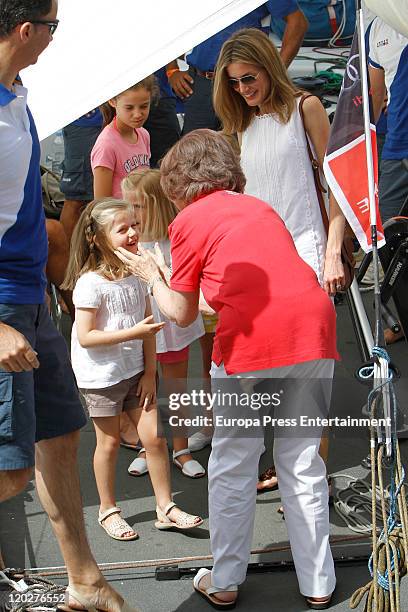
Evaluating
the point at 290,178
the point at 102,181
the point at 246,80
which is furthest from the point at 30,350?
the point at 102,181

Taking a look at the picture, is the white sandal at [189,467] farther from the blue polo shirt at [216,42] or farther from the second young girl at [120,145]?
the blue polo shirt at [216,42]

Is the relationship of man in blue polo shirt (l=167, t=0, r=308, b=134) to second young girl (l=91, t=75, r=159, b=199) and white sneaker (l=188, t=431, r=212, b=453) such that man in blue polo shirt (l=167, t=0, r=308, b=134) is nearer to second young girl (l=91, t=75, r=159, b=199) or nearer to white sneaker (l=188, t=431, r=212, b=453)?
second young girl (l=91, t=75, r=159, b=199)

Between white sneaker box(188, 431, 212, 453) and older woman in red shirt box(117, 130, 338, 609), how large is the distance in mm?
1154

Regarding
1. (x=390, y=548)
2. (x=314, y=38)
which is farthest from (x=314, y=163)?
(x=314, y=38)

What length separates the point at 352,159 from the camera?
3.61 m

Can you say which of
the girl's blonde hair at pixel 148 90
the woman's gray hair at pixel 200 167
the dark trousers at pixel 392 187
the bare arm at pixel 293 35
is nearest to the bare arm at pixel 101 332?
the woman's gray hair at pixel 200 167

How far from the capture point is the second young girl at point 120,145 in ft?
16.3

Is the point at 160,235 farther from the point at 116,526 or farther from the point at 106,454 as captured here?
the point at 116,526

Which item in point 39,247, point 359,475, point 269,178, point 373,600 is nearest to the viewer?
point 373,600

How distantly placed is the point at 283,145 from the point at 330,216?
327 millimetres

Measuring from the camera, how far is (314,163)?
3.97 m

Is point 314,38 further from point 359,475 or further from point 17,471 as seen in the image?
point 17,471

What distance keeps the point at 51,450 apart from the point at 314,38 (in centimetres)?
632

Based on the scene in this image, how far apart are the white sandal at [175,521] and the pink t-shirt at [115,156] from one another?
5.49 ft
